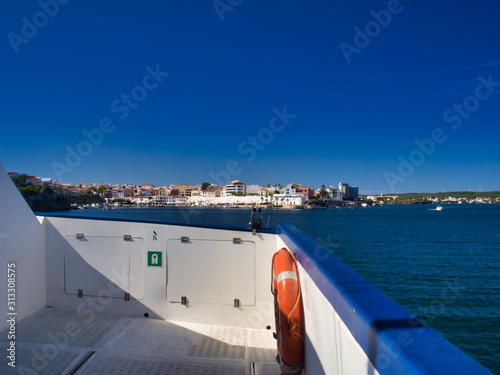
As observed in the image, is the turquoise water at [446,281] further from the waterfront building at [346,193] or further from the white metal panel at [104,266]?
the waterfront building at [346,193]

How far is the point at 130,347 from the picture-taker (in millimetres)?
3412

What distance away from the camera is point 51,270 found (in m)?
4.34

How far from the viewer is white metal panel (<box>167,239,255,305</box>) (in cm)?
400

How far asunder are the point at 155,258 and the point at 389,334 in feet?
11.9

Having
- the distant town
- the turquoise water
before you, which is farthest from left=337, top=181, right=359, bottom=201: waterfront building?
the turquoise water

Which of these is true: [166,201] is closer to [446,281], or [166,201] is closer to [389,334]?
[446,281]

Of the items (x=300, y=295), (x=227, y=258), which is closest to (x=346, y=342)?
(x=300, y=295)

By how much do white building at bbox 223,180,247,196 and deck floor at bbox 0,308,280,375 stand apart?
149 metres

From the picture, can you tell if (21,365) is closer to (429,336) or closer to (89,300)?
→ (89,300)

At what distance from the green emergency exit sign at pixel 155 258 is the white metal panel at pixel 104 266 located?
0.42 ft

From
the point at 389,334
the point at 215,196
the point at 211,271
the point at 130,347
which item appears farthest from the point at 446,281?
the point at 215,196

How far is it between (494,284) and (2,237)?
2029cm

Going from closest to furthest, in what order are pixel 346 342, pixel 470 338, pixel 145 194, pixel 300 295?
pixel 346 342 < pixel 300 295 < pixel 470 338 < pixel 145 194

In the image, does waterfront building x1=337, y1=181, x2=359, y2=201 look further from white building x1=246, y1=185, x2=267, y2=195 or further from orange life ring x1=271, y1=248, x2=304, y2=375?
orange life ring x1=271, y1=248, x2=304, y2=375
